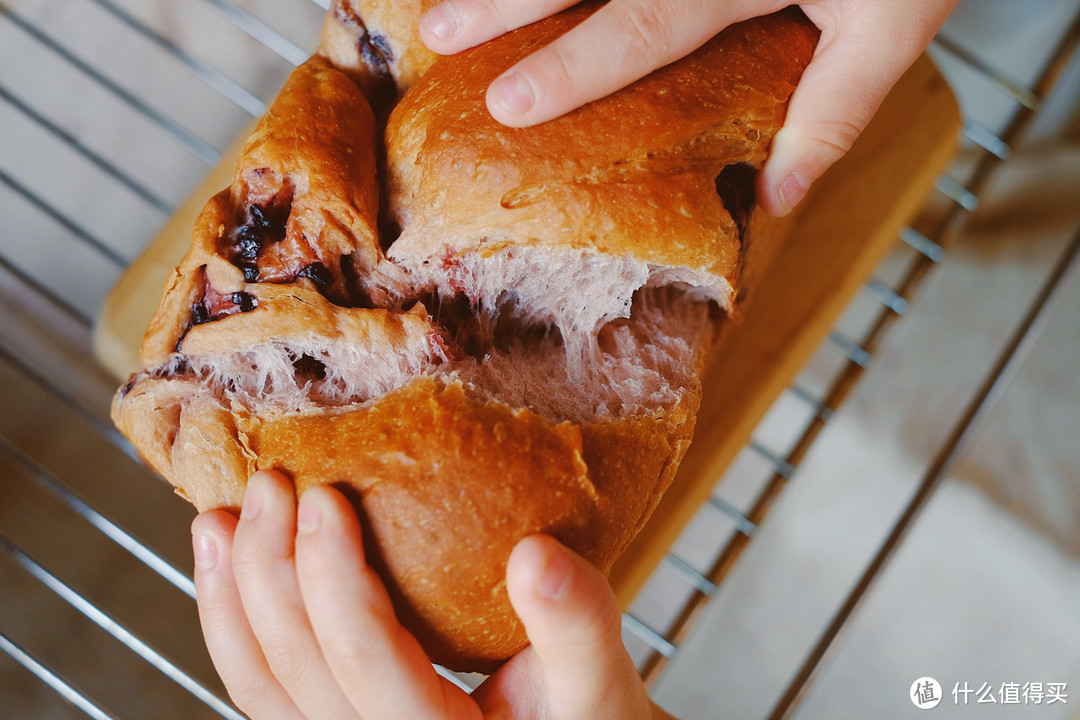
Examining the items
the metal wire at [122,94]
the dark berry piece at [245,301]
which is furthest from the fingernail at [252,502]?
the metal wire at [122,94]

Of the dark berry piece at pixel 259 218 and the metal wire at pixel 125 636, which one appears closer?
the dark berry piece at pixel 259 218

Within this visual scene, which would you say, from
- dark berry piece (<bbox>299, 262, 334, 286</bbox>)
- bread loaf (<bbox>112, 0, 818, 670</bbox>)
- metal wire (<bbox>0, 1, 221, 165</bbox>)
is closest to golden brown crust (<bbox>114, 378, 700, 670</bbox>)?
bread loaf (<bbox>112, 0, 818, 670</bbox>)

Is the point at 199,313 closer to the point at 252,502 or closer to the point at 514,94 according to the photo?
the point at 252,502

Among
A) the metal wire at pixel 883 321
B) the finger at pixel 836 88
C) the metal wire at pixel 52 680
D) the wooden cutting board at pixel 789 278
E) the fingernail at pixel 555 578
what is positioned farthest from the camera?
the metal wire at pixel 883 321

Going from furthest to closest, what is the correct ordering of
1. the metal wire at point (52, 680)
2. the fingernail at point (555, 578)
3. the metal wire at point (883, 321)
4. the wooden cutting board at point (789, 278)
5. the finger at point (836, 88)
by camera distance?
the metal wire at point (883, 321) → the wooden cutting board at point (789, 278) → the metal wire at point (52, 680) → the finger at point (836, 88) → the fingernail at point (555, 578)

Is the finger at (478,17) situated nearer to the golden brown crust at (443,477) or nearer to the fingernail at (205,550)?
the golden brown crust at (443,477)

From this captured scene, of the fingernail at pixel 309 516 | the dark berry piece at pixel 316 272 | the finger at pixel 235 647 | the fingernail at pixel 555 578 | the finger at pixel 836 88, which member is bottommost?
the finger at pixel 235 647

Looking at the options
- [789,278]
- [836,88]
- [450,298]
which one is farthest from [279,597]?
[789,278]

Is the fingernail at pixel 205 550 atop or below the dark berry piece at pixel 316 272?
below
